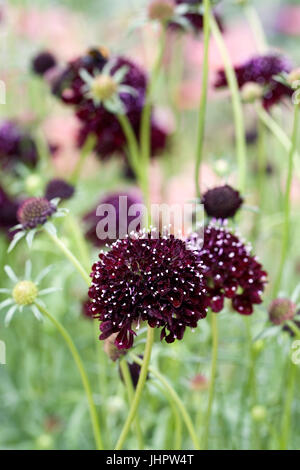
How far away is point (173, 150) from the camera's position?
1362 millimetres

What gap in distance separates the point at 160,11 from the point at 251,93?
19 cm

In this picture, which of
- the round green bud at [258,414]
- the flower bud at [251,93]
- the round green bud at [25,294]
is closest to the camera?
the round green bud at [25,294]

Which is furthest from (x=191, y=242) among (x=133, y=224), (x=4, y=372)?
(x=4, y=372)

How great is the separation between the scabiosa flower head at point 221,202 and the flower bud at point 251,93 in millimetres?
229

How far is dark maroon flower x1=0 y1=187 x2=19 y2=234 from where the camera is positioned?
1122 millimetres

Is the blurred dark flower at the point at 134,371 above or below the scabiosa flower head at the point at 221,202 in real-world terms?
below

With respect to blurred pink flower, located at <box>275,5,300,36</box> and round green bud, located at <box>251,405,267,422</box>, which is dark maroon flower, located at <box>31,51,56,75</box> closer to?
round green bud, located at <box>251,405,267,422</box>

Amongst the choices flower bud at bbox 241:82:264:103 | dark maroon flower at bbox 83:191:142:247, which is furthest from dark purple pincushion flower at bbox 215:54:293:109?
dark maroon flower at bbox 83:191:142:247

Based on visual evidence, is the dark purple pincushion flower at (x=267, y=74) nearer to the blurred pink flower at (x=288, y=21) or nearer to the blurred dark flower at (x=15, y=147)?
the blurred dark flower at (x=15, y=147)

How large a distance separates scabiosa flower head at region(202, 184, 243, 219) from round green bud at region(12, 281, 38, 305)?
0.23m

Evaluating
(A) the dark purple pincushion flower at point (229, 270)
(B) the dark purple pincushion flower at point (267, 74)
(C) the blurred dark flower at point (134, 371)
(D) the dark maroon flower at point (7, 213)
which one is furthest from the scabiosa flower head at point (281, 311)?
(D) the dark maroon flower at point (7, 213)

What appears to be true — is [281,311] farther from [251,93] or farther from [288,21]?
[288,21]

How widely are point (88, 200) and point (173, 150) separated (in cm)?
26

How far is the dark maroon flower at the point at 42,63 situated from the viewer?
1.10 m
